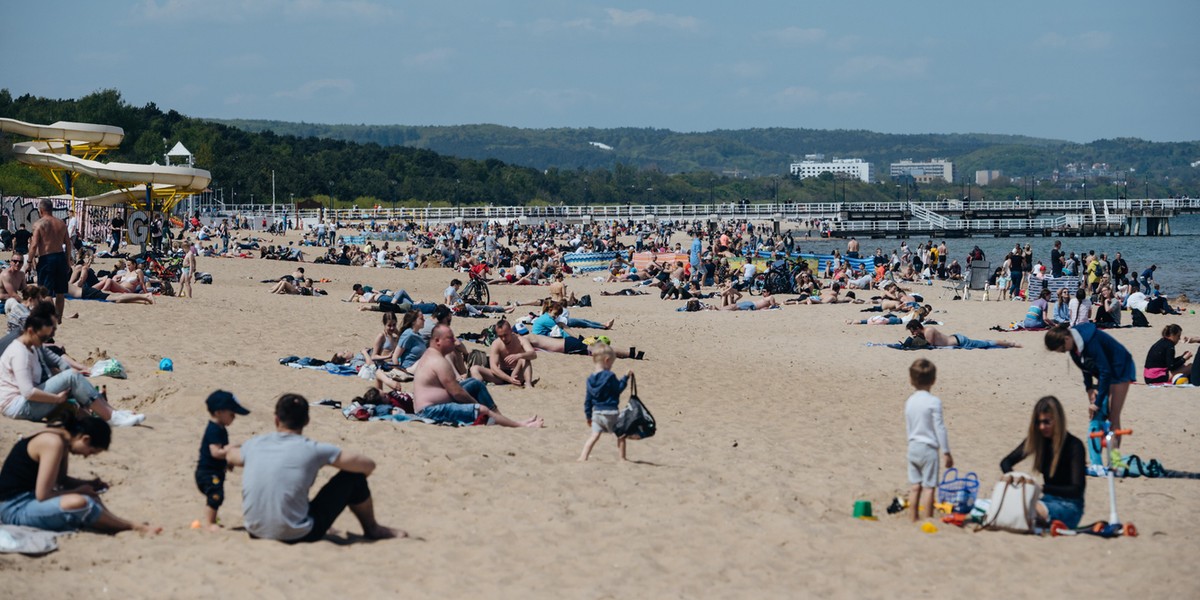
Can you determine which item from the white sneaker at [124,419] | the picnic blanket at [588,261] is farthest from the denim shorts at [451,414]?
the picnic blanket at [588,261]

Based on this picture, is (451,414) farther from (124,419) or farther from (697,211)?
(697,211)

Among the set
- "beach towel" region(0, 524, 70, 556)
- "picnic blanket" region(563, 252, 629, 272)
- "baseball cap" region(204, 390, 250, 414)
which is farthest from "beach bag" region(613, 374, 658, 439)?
"picnic blanket" region(563, 252, 629, 272)

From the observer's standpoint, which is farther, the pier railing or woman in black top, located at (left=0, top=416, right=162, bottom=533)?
the pier railing

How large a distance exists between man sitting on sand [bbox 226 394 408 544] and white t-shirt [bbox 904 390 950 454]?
124 inches

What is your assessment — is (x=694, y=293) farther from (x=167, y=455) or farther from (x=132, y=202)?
(x=167, y=455)

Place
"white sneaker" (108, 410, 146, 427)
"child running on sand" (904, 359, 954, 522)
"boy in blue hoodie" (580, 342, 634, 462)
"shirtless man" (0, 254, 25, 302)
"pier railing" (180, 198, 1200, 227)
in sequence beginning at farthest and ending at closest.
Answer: "pier railing" (180, 198, 1200, 227) → "shirtless man" (0, 254, 25, 302) → "white sneaker" (108, 410, 146, 427) → "boy in blue hoodie" (580, 342, 634, 462) → "child running on sand" (904, 359, 954, 522)

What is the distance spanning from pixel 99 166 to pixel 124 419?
22.6 m

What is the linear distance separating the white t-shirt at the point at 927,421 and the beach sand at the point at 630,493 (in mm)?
543

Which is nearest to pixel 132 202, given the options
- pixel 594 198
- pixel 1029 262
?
pixel 1029 262

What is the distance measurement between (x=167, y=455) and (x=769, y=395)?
646cm

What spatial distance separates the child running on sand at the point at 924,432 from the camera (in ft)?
23.4

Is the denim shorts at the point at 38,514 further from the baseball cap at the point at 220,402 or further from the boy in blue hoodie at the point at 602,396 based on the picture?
the boy in blue hoodie at the point at 602,396

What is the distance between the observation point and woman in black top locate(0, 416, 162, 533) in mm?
6188

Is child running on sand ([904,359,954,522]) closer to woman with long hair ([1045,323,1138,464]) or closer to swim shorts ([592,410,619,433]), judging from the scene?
woman with long hair ([1045,323,1138,464])
